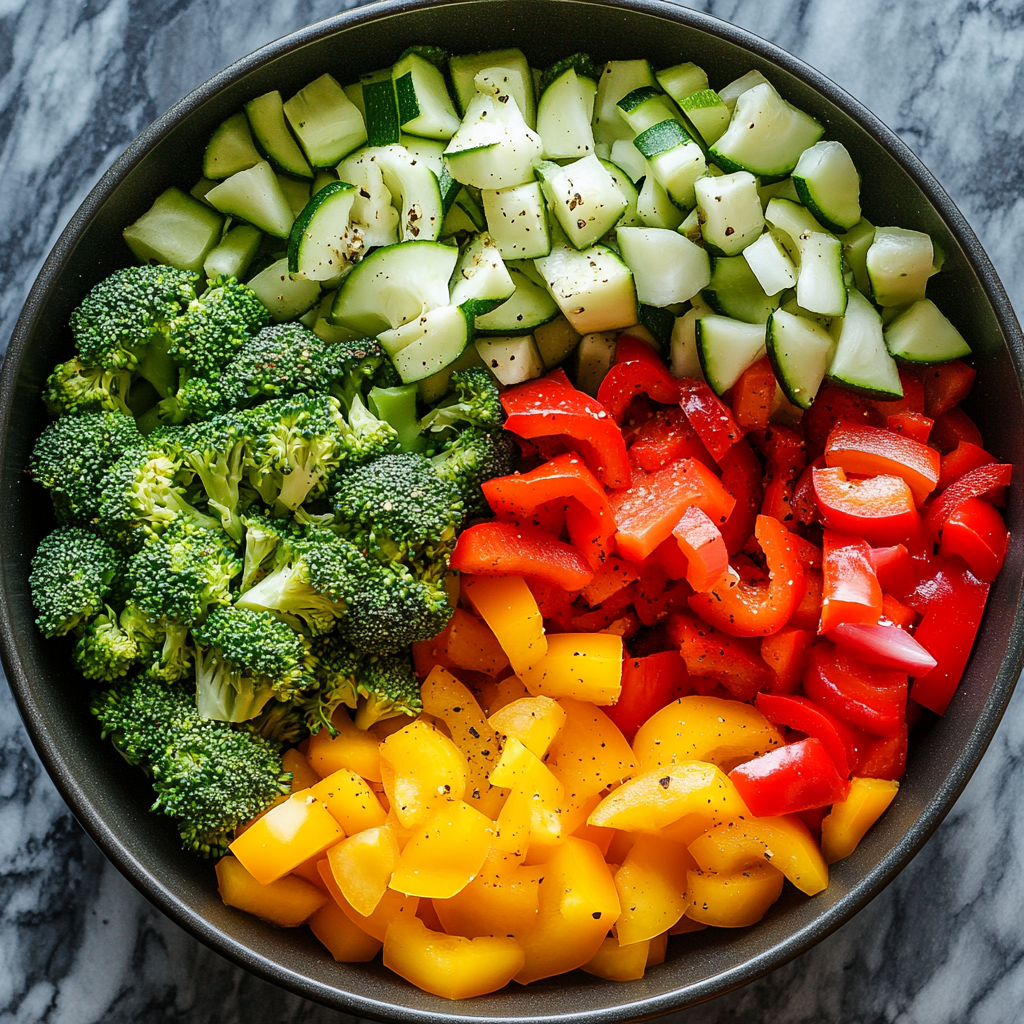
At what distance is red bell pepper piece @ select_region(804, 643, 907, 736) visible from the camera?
6.19ft

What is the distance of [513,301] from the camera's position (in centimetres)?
196

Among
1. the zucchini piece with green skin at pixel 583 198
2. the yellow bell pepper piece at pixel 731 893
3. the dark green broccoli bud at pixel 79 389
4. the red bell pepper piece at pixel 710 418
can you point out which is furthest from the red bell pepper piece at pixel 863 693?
the dark green broccoli bud at pixel 79 389

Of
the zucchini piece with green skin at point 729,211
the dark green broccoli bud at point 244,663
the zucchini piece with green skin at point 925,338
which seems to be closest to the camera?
the dark green broccoli bud at point 244,663

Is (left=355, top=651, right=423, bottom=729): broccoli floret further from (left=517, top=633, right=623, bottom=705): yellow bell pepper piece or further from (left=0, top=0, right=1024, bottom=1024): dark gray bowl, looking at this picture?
(left=0, top=0, right=1024, bottom=1024): dark gray bowl

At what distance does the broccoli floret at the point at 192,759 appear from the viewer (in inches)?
71.6

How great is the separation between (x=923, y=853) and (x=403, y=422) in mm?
1669

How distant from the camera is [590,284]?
6.18ft

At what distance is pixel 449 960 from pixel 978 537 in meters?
1.42

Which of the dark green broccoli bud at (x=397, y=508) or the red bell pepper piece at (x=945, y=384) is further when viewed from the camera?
the red bell pepper piece at (x=945, y=384)

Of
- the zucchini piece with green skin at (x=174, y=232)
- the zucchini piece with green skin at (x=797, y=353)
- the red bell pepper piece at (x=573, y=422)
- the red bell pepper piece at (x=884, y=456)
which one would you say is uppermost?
the zucchini piece with green skin at (x=797, y=353)

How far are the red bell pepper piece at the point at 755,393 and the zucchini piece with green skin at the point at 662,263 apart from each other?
221 millimetres

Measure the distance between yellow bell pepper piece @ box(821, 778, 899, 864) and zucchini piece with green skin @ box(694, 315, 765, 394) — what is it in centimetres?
93

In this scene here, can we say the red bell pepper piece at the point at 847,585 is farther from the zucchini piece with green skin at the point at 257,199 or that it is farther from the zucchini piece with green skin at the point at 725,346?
the zucchini piece with green skin at the point at 257,199

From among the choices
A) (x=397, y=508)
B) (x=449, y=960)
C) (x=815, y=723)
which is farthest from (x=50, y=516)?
(x=815, y=723)
